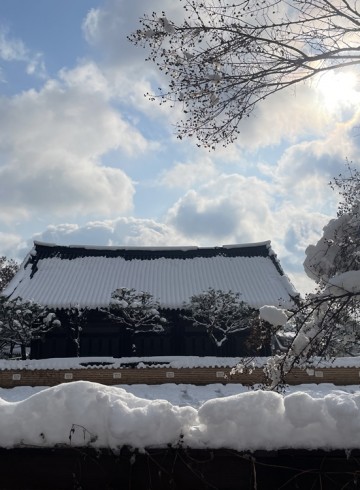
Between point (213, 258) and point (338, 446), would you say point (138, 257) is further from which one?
point (338, 446)

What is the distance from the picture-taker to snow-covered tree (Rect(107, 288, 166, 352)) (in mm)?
18531

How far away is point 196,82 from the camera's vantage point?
3.87 metres

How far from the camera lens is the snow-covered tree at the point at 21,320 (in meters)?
17.8

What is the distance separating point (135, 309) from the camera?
18562mm

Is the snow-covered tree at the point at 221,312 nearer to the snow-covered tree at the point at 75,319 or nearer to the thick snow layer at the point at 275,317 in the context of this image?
the snow-covered tree at the point at 75,319

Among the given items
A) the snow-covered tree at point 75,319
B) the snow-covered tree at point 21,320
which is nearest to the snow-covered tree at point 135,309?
the snow-covered tree at point 75,319

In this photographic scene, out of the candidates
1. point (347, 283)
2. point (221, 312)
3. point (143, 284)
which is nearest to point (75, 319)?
point (143, 284)

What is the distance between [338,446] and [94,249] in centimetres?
2521

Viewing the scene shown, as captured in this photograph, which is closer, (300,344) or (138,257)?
(300,344)

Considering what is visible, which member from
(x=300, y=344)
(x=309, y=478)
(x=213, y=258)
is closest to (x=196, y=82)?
(x=300, y=344)

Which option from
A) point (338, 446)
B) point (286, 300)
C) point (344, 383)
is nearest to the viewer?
point (338, 446)

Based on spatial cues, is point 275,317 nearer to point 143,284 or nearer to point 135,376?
point 135,376

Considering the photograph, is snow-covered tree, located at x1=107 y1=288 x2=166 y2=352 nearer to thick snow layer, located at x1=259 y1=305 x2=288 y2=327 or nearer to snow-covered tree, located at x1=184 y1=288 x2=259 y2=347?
snow-covered tree, located at x1=184 y1=288 x2=259 y2=347

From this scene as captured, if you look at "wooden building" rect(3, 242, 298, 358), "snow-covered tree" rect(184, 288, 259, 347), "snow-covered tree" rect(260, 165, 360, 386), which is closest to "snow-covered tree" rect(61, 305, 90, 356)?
"wooden building" rect(3, 242, 298, 358)
